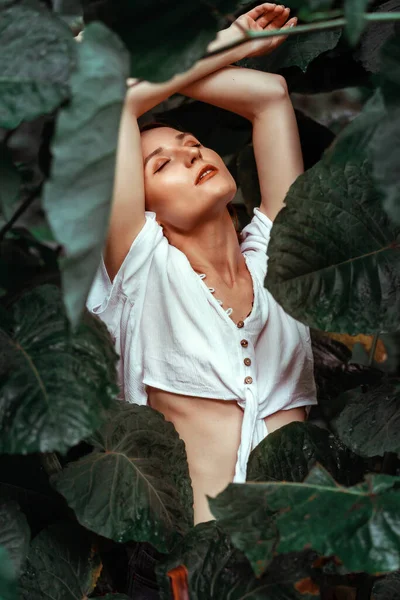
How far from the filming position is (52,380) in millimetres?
732

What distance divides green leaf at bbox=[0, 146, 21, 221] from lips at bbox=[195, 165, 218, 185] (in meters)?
0.30

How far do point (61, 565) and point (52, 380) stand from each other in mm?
286

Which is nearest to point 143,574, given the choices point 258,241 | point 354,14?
point 258,241

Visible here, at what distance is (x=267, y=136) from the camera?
1.03 metres

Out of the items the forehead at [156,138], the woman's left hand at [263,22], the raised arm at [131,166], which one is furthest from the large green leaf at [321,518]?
the woman's left hand at [263,22]

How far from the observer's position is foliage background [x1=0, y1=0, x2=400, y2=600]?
59cm

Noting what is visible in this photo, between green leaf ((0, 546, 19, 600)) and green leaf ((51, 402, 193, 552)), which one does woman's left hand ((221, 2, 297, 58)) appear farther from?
green leaf ((0, 546, 19, 600))

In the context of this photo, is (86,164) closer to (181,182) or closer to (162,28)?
(162,28)

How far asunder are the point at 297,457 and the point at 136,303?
257 millimetres

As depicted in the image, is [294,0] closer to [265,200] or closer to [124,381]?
[265,200]

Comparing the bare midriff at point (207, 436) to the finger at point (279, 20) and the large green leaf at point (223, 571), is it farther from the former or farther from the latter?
the finger at point (279, 20)

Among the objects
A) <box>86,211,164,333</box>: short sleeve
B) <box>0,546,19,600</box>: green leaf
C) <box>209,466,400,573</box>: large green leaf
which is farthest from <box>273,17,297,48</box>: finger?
<box>0,546,19,600</box>: green leaf

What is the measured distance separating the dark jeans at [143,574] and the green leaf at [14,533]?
0.17 metres

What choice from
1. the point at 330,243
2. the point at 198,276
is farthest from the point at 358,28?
the point at 198,276
